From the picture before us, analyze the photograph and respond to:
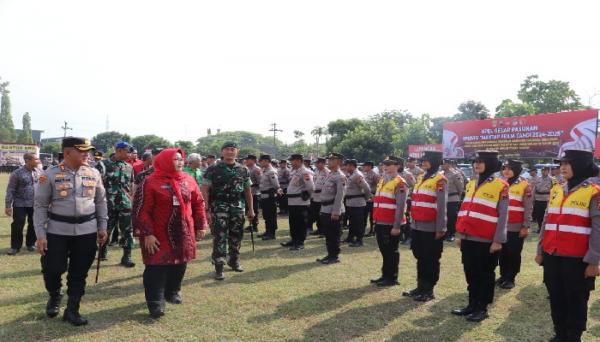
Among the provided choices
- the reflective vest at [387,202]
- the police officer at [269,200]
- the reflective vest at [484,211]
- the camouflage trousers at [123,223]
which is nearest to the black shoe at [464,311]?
the reflective vest at [484,211]

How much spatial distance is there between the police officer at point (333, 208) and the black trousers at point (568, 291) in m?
3.98

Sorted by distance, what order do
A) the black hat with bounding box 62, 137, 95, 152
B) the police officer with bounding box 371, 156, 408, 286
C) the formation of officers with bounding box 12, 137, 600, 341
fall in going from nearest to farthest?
the formation of officers with bounding box 12, 137, 600, 341 < the black hat with bounding box 62, 137, 95, 152 < the police officer with bounding box 371, 156, 408, 286

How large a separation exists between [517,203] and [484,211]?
6.87 feet

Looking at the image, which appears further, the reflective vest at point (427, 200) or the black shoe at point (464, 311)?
the reflective vest at point (427, 200)

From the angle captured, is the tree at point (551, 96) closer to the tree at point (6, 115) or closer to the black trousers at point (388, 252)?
the black trousers at point (388, 252)

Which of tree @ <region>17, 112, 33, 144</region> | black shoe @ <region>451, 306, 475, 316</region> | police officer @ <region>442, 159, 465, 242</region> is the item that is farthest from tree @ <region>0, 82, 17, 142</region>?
black shoe @ <region>451, 306, 475, 316</region>

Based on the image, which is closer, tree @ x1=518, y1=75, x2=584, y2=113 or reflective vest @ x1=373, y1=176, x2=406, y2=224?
reflective vest @ x1=373, y1=176, x2=406, y2=224

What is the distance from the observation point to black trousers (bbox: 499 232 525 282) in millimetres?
6586

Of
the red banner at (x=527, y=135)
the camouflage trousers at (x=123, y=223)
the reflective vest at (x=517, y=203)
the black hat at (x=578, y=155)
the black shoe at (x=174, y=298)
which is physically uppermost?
the red banner at (x=527, y=135)

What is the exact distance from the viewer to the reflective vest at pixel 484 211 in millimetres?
4891

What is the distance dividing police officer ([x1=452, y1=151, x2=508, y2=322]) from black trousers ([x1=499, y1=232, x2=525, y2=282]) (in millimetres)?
1814

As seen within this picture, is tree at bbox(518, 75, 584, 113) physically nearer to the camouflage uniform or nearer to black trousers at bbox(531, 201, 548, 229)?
black trousers at bbox(531, 201, 548, 229)

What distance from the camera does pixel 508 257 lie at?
6.62m

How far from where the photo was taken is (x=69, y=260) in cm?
464
